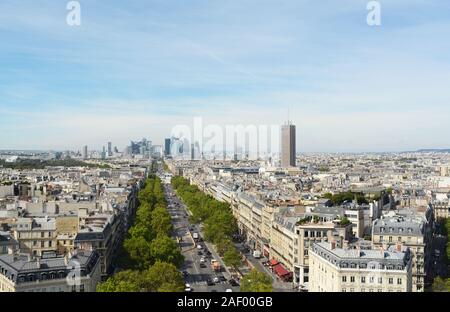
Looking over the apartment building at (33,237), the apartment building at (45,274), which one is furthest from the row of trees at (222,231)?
the apartment building at (33,237)

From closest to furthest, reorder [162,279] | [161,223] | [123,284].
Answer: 1. [123,284]
2. [162,279]
3. [161,223]

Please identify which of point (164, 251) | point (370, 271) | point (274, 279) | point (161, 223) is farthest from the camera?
point (161, 223)

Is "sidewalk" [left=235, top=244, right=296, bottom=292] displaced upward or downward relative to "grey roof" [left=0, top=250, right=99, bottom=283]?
downward

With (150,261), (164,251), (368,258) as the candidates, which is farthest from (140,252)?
(368,258)

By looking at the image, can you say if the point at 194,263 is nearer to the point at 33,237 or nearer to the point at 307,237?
the point at 307,237

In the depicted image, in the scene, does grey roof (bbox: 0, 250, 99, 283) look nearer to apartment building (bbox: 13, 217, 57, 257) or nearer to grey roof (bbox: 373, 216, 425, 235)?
apartment building (bbox: 13, 217, 57, 257)

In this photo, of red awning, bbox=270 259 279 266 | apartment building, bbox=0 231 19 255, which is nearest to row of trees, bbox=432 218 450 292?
red awning, bbox=270 259 279 266
